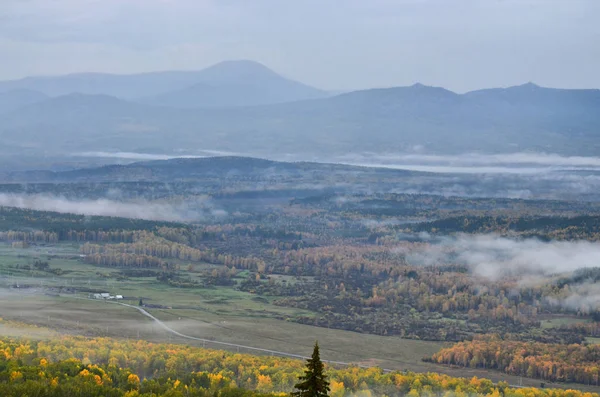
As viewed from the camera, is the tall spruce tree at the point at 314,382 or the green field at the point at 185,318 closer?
the tall spruce tree at the point at 314,382

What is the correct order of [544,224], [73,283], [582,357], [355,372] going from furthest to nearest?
[544,224] → [73,283] → [582,357] → [355,372]

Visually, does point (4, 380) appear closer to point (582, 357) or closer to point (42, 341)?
point (42, 341)

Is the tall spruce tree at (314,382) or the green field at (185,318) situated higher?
the tall spruce tree at (314,382)

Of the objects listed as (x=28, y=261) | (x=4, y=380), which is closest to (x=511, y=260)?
(x=28, y=261)

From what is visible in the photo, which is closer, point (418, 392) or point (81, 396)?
point (81, 396)

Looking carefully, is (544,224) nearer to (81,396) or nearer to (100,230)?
(100,230)

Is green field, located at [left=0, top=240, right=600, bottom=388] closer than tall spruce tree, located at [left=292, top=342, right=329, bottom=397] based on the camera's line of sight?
No

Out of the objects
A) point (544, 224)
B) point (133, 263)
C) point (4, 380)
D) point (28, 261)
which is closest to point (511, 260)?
point (544, 224)

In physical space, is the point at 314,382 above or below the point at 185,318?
above

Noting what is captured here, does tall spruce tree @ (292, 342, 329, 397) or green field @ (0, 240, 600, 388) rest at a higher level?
tall spruce tree @ (292, 342, 329, 397)

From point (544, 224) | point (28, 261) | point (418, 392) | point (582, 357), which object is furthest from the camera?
point (544, 224)

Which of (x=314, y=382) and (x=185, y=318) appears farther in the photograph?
(x=185, y=318)
